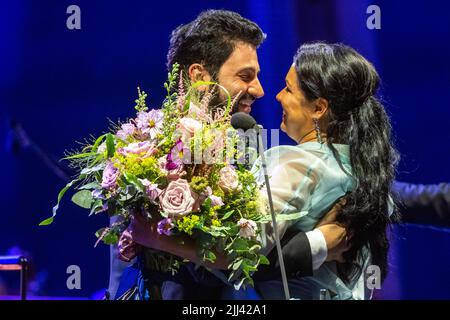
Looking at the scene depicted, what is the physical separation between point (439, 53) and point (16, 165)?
2095mm

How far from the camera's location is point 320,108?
2590 mm

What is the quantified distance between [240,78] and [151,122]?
0.84 m

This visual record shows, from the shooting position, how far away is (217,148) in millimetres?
2219

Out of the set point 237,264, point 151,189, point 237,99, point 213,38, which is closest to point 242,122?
point 151,189

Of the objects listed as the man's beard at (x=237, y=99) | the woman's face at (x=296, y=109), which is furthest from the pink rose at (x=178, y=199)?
the man's beard at (x=237, y=99)

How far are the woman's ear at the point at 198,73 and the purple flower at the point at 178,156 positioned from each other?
34.9 inches

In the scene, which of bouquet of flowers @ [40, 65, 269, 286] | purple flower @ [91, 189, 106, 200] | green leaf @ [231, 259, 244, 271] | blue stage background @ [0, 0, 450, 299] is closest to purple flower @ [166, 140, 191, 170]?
bouquet of flowers @ [40, 65, 269, 286]

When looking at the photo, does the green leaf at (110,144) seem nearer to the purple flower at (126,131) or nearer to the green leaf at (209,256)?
the purple flower at (126,131)

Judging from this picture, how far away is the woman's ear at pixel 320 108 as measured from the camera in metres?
2.58
